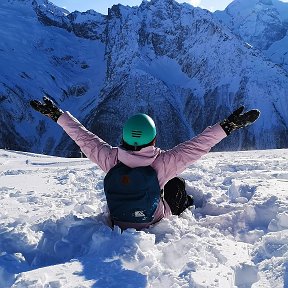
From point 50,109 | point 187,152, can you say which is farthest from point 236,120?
point 50,109

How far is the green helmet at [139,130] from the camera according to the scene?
372 centimetres

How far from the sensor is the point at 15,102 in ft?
385

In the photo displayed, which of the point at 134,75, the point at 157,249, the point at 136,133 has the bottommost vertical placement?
the point at 157,249

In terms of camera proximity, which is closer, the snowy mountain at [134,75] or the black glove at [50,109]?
the black glove at [50,109]

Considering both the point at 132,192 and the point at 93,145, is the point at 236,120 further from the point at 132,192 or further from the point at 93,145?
the point at 93,145

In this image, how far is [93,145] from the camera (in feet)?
14.0

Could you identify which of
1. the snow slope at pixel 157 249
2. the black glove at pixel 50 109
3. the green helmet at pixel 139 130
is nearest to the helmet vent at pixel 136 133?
the green helmet at pixel 139 130

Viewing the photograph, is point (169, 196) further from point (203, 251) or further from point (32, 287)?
point (32, 287)

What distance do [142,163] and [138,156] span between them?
82mm

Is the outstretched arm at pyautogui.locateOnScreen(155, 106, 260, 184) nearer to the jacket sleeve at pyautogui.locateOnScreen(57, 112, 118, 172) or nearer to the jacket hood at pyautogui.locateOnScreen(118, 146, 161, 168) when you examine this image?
the jacket hood at pyautogui.locateOnScreen(118, 146, 161, 168)

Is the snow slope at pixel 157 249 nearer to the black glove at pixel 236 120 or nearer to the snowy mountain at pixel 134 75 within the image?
the black glove at pixel 236 120

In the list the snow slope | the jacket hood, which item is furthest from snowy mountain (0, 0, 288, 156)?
the jacket hood

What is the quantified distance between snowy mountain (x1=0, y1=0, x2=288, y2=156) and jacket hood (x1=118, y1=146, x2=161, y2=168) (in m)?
103

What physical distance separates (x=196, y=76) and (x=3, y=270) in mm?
133189
